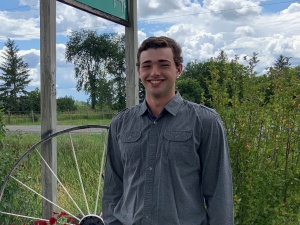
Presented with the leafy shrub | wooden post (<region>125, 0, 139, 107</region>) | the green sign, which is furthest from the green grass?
the green sign

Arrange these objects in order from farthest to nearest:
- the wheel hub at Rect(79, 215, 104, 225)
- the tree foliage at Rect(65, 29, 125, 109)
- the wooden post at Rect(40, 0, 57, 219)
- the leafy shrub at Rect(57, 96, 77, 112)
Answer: the leafy shrub at Rect(57, 96, 77, 112) → the tree foliage at Rect(65, 29, 125, 109) → the wheel hub at Rect(79, 215, 104, 225) → the wooden post at Rect(40, 0, 57, 219)

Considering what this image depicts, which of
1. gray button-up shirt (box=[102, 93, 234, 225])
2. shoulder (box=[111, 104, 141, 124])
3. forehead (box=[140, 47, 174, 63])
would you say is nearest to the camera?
gray button-up shirt (box=[102, 93, 234, 225])

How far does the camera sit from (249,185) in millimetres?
2971

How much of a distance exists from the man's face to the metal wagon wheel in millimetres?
1583

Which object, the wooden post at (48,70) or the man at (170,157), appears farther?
the wooden post at (48,70)

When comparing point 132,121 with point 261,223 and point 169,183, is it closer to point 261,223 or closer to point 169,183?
point 169,183

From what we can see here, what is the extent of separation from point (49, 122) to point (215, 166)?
1842 millimetres

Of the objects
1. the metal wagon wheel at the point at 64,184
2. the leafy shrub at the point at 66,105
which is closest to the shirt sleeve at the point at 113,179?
the metal wagon wheel at the point at 64,184

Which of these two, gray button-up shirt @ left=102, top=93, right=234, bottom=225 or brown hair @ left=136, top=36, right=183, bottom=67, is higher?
brown hair @ left=136, top=36, right=183, bottom=67

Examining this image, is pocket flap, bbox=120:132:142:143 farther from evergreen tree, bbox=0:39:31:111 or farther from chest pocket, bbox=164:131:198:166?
evergreen tree, bbox=0:39:31:111

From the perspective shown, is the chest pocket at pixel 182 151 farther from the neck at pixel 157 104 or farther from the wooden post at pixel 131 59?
the wooden post at pixel 131 59

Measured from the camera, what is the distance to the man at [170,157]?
182 centimetres

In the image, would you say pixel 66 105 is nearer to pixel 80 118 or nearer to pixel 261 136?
pixel 80 118

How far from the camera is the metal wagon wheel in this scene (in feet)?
11.9
